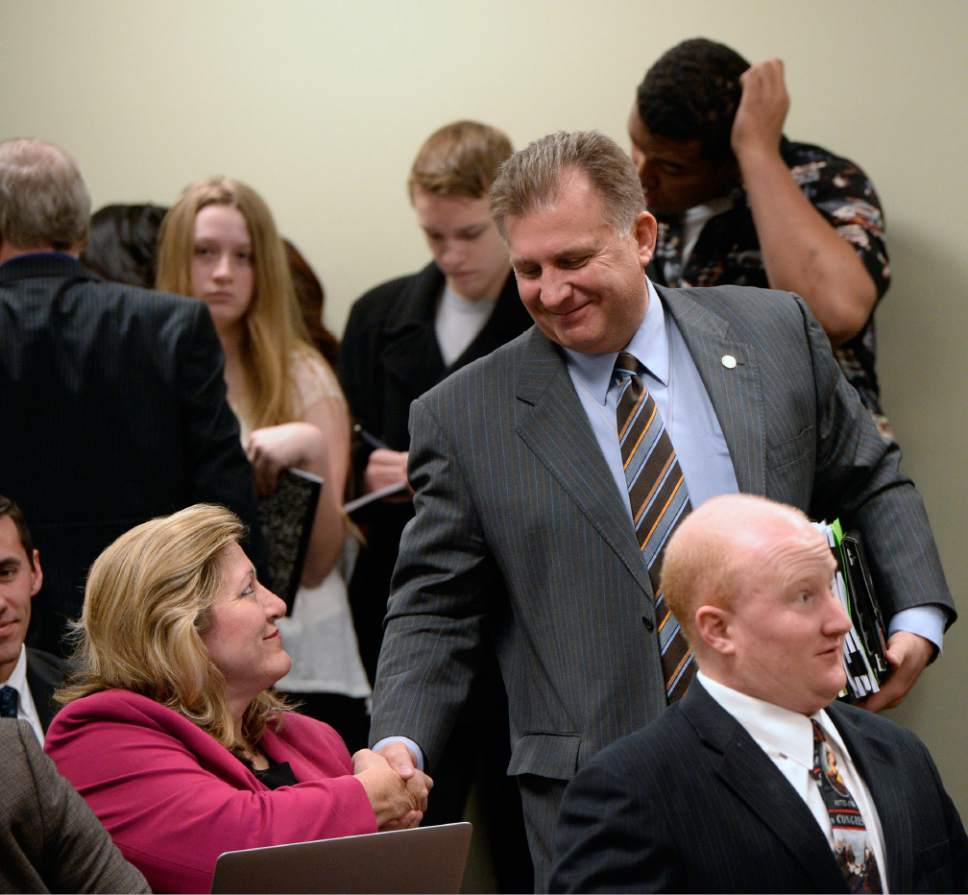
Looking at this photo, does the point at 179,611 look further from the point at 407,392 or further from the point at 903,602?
the point at 407,392

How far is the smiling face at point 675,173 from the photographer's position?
3.44 metres

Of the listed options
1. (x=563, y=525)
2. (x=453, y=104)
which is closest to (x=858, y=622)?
(x=563, y=525)

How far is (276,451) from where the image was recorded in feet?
11.9

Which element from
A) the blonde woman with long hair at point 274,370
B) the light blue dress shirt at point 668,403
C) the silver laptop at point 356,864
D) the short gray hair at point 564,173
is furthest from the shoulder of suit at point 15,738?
the blonde woman with long hair at point 274,370

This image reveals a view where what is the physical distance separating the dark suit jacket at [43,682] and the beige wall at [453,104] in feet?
6.31

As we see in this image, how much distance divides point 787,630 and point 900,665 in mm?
567

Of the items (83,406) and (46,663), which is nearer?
(46,663)

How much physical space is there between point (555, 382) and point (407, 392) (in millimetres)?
1515

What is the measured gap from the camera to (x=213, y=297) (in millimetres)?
3785

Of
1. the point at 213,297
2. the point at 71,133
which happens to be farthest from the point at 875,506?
the point at 71,133

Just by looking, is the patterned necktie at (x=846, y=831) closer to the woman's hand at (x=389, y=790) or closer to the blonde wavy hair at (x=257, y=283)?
the woman's hand at (x=389, y=790)

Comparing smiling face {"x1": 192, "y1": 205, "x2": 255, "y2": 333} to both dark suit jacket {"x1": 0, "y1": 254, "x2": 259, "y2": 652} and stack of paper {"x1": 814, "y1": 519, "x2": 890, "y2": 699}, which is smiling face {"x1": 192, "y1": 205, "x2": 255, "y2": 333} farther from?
stack of paper {"x1": 814, "y1": 519, "x2": 890, "y2": 699}

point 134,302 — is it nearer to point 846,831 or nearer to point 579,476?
point 579,476

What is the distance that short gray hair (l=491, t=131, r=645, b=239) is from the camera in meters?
2.36
